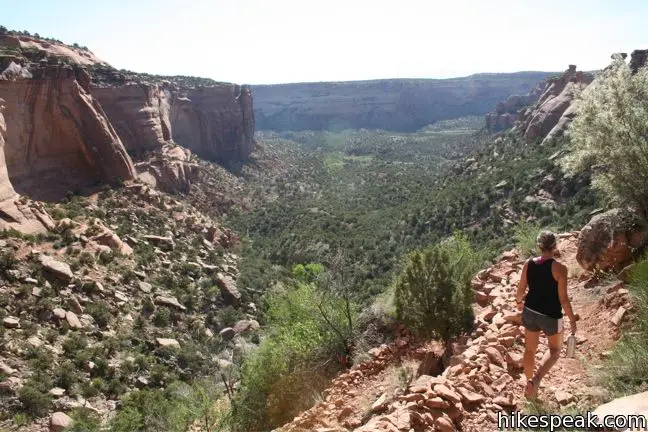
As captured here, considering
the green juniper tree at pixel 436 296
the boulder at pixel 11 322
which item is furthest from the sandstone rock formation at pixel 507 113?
the boulder at pixel 11 322

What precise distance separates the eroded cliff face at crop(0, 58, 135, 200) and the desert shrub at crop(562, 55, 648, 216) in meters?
30.6

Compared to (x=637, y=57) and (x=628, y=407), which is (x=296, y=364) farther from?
(x=637, y=57)

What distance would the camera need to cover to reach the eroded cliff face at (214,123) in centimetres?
6857

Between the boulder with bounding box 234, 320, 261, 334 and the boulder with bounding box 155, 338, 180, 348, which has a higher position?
the boulder with bounding box 155, 338, 180, 348

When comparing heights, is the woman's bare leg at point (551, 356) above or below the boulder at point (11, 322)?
above

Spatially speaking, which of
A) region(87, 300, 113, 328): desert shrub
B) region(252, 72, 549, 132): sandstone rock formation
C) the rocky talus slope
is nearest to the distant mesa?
the rocky talus slope

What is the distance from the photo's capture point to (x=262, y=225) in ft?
164

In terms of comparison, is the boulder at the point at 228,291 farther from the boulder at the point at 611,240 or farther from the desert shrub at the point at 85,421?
the boulder at the point at 611,240

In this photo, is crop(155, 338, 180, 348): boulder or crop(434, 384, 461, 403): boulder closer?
crop(434, 384, 461, 403): boulder

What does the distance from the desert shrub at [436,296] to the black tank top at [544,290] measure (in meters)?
3.69

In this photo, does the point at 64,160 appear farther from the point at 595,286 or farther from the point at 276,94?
the point at 276,94

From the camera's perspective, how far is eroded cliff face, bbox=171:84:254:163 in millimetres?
68569

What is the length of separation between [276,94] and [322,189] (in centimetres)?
12833

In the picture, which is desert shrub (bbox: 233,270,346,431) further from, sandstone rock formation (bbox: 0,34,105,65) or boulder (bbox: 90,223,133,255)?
sandstone rock formation (bbox: 0,34,105,65)
